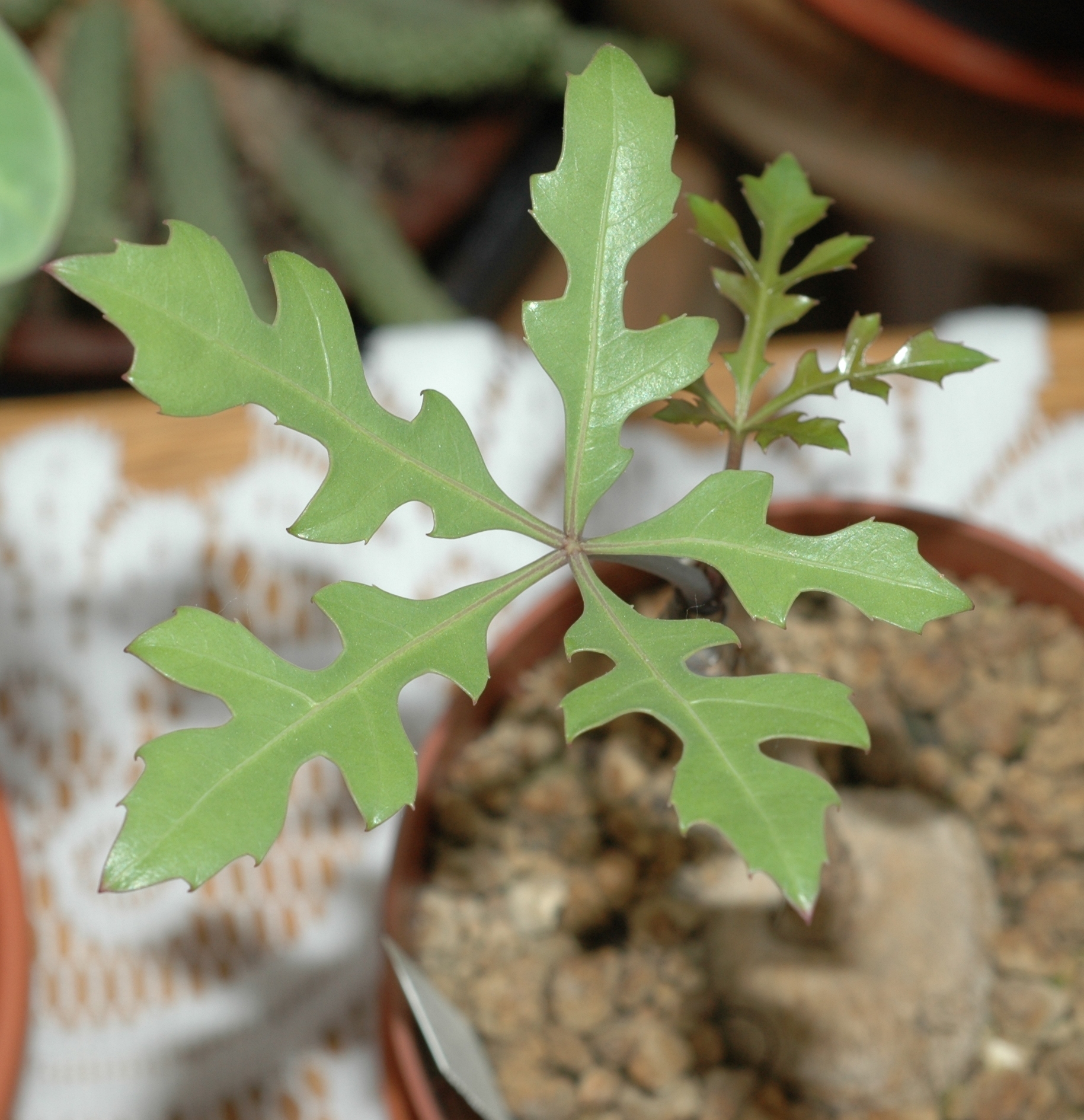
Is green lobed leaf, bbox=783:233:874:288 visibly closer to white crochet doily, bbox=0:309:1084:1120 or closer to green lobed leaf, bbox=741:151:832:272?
green lobed leaf, bbox=741:151:832:272

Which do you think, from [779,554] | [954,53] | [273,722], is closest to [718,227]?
[779,554]

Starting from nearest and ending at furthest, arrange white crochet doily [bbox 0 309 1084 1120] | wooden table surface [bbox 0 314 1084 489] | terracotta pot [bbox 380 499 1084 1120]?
1. terracotta pot [bbox 380 499 1084 1120]
2. white crochet doily [bbox 0 309 1084 1120]
3. wooden table surface [bbox 0 314 1084 489]

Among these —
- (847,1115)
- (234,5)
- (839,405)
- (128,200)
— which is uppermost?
(234,5)

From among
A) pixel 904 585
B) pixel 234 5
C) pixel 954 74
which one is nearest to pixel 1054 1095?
pixel 904 585

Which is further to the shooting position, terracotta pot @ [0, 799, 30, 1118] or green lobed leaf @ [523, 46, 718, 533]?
terracotta pot @ [0, 799, 30, 1118]

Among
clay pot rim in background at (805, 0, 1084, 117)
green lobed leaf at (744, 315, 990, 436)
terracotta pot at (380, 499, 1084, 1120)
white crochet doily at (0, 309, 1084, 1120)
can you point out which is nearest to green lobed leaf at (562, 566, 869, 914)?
green lobed leaf at (744, 315, 990, 436)

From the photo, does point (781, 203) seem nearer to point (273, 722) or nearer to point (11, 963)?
point (273, 722)

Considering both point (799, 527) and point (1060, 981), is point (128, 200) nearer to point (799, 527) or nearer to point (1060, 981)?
point (799, 527)
